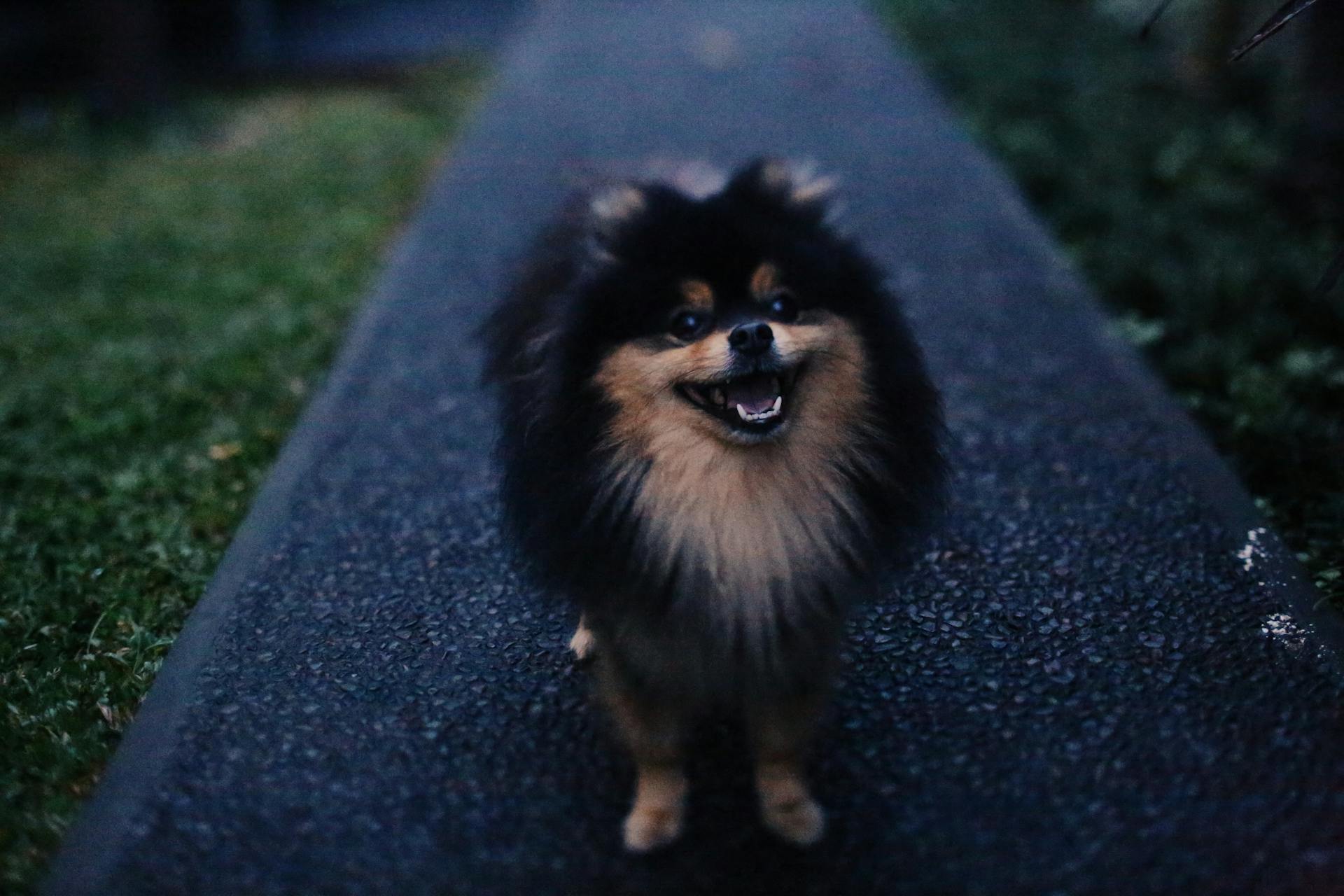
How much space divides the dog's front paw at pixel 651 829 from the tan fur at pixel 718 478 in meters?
0.42

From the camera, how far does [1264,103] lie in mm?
6113

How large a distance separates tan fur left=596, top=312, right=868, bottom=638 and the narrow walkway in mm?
522

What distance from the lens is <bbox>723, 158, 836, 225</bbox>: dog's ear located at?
2.24 m

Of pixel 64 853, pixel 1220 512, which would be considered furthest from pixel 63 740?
pixel 1220 512

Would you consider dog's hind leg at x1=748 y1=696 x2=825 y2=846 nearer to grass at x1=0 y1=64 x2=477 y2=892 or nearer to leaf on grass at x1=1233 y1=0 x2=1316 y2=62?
grass at x1=0 y1=64 x2=477 y2=892

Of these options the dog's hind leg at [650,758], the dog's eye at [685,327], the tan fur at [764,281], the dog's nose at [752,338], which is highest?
the tan fur at [764,281]

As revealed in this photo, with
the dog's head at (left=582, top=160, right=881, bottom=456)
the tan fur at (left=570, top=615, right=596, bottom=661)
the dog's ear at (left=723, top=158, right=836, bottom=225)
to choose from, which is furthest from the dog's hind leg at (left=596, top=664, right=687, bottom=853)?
the dog's ear at (left=723, top=158, right=836, bottom=225)

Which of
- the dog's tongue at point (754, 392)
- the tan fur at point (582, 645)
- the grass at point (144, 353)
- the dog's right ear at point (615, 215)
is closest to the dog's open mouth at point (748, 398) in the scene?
the dog's tongue at point (754, 392)

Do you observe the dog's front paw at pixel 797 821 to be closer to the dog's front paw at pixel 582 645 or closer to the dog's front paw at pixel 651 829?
the dog's front paw at pixel 651 829

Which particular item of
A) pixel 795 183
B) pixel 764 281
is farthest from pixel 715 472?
pixel 795 183

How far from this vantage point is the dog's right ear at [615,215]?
211cm

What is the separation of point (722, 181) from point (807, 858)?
1.43m

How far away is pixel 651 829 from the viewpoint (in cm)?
213

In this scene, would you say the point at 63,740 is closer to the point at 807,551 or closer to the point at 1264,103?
the point at 807,551
